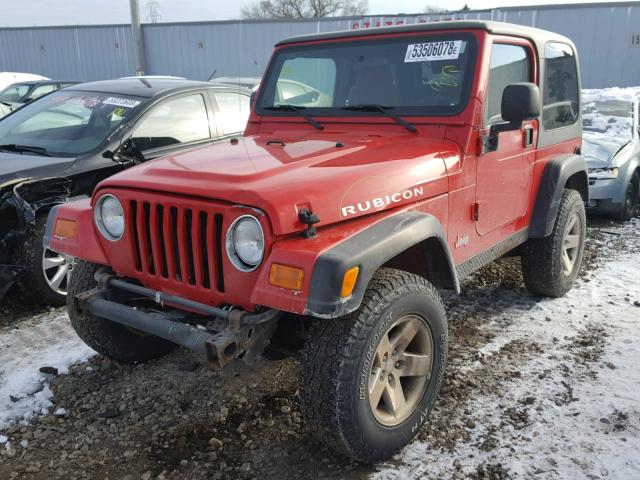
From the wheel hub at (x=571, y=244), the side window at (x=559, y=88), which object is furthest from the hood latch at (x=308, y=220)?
the wheel hub at (x=571, y=244)

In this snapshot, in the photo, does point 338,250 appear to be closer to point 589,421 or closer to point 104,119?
point 589,421

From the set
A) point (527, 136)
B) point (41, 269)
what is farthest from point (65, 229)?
→ point (527, 136)

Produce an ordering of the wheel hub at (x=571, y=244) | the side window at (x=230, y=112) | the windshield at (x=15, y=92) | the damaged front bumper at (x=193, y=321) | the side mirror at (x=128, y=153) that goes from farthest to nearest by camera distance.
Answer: the windshield at (x=15, y=92)
the side window at (x=230, y=112)
the side mirror at (x=128, y=153)
the wheel hub at (x=571, y=244)
the damaged front bumper at (x=193, y=321)

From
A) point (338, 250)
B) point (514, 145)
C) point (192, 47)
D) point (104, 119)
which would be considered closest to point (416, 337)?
point (338, 250)

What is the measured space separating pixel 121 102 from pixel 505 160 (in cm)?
326

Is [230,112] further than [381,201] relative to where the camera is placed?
Yes

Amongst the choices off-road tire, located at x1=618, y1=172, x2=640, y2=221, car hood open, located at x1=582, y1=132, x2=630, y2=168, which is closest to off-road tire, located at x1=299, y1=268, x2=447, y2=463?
car hood open, located at x1=582, y1=132, x2=630, y2=168

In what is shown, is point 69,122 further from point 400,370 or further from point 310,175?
point 400,370

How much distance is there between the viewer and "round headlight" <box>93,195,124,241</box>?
108 inches

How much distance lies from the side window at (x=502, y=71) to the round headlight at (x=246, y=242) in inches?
66.9

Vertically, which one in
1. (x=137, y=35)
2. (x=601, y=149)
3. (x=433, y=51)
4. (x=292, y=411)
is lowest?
(x=292, y=411)

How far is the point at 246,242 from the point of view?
7.59 ft

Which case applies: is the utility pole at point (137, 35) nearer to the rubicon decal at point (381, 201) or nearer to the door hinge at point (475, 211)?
the door hinge at point (475, 211)

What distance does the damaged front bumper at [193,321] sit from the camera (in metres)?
2.28
